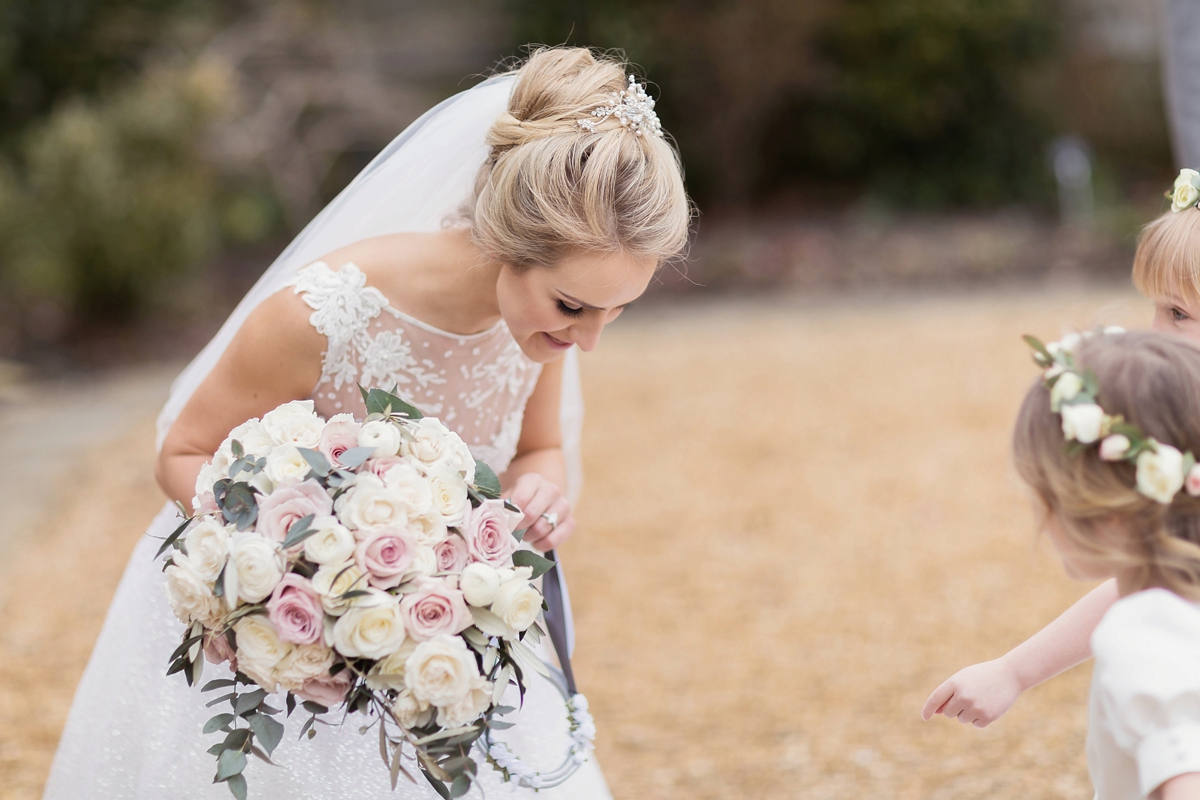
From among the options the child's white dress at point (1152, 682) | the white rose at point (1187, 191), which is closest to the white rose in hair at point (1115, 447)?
the child's white dress at point (1152, 682)

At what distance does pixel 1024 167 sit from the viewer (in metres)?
12.6

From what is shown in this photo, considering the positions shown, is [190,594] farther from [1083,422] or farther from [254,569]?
[1083,422]

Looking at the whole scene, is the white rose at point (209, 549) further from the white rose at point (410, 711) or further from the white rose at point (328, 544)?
the white rose at point (410, 711)

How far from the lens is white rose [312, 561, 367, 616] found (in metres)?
1.46

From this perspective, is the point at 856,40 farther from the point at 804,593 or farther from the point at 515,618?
the point at 515,618

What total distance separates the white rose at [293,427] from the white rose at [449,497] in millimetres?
199

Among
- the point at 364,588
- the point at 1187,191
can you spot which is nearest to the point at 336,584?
the point at 364,588

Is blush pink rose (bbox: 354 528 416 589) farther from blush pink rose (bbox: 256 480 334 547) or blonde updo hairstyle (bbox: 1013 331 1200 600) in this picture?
blonde updo hairstyle (bbox: 1013 331 1200 600)

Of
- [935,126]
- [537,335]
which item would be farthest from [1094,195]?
[537,335]

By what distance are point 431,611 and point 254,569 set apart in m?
0.24

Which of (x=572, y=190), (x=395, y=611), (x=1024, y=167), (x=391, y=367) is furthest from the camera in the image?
(x=1024, y=167)

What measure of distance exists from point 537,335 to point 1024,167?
11902 mm

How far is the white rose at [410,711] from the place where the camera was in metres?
1.47

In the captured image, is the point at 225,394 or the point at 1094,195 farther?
the point at 1094,195
